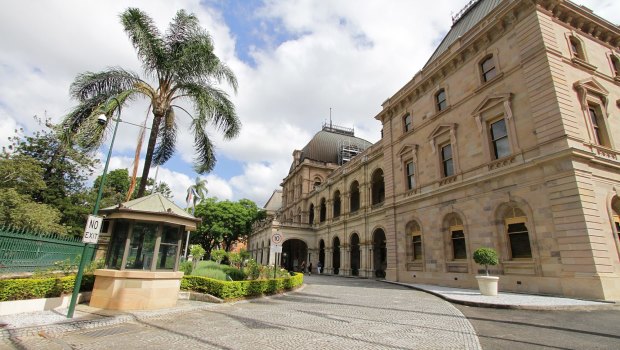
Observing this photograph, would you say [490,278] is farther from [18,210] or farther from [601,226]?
[18,210]

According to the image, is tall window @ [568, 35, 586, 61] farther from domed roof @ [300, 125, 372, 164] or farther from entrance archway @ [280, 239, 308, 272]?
entrance archway @ [280, 239, 308, 272]

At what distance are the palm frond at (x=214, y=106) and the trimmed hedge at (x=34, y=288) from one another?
7.87m

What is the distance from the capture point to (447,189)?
1698 cm

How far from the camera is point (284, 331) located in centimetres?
652

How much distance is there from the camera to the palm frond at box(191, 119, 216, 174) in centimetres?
1395

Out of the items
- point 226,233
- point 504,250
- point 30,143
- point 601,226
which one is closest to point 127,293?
point 504,250

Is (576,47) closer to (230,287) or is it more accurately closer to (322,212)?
(230,287)

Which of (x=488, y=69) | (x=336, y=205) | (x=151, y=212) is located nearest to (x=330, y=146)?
(x=336, y=205)

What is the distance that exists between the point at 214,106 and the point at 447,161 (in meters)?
13.8

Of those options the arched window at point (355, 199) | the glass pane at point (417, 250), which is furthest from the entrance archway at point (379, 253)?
the glass pane at point (417, 250)

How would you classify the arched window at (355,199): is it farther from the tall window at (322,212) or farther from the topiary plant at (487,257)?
the topiary plant at (487,257)

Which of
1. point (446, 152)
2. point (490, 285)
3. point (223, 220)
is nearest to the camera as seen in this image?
point (490, 285)

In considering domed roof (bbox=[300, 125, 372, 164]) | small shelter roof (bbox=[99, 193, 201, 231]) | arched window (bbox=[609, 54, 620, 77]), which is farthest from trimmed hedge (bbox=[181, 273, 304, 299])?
domed roof (bbox=[300, 125, 372, 164])

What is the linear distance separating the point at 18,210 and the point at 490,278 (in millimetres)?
27363
